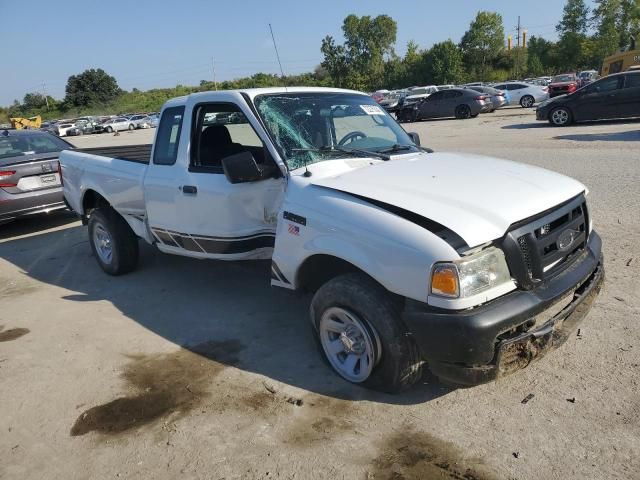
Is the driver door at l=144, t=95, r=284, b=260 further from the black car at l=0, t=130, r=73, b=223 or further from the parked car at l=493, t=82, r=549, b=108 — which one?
the parked car at l=493, t=82, r=549, b=108

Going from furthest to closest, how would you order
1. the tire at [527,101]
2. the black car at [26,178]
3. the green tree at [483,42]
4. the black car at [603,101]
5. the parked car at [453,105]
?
the green tree at [483,42] → the tire at [527,101] → the parked car at [453,105] → the black car at [603,101] → the black car at [26,178]

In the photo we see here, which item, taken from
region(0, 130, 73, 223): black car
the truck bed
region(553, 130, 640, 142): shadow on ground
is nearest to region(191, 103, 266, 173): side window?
the truck bed

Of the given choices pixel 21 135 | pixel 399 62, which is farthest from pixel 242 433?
pixel 399 62

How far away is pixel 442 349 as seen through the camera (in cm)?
273

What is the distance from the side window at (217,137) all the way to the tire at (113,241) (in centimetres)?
170

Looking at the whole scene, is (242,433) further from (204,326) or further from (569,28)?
(569,28)

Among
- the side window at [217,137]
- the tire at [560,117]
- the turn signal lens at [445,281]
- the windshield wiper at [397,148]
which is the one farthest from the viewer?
the tire at [560,117]

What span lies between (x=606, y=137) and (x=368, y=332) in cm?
1224

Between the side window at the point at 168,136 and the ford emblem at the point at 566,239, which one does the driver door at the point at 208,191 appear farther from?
the ford emblem at the point at 566,239

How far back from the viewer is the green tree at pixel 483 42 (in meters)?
78.1

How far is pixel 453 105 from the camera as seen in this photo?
85.3ft

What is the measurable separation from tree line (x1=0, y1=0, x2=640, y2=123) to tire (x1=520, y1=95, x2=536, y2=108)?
1672 centimetres

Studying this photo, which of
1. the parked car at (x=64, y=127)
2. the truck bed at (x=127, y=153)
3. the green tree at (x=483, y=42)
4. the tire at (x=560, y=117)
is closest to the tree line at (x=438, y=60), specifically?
the green tree at (x=483, y=42)

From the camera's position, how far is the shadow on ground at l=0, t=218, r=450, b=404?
360 centimetres
